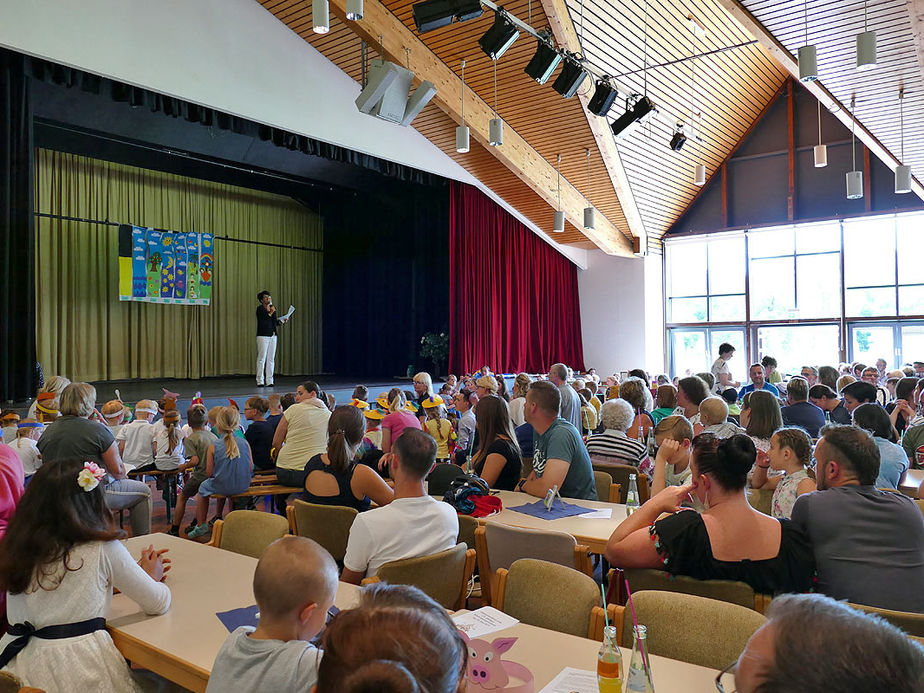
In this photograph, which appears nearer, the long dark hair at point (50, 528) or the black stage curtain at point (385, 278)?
the long dark hair at point (50, 528)

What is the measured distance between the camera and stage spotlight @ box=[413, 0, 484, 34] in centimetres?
605

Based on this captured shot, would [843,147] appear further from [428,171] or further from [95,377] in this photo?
[95,377]

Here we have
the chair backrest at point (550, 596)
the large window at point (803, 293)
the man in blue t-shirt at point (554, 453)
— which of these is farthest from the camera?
the large window at point (803, 293)

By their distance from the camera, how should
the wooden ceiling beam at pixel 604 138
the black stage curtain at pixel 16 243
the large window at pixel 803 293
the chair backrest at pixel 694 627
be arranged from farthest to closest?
1. the large window at pixel 803 293
2. the wooden ceiling beam at pixel 604 138
3. the black stage curtain at pixel 16 243
4. the chair backrest at pixel 694 627

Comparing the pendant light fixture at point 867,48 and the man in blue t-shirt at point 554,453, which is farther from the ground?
the pendant light fixture at point 867,48

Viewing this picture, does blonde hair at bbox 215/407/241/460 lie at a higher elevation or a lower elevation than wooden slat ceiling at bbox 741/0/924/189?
lower

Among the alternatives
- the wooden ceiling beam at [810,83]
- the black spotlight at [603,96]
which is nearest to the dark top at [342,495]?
the black spotlight at [603,96]

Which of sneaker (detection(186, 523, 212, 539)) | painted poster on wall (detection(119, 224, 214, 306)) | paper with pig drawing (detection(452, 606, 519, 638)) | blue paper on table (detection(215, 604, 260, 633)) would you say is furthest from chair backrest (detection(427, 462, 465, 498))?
painted poster on wall (detection(119, 224, 214, 306))

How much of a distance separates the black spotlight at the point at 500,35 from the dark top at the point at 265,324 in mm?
6700

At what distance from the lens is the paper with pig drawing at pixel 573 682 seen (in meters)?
1.77

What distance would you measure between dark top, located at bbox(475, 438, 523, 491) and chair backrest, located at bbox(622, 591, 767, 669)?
84.6 inches

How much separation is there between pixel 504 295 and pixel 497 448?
398 inches

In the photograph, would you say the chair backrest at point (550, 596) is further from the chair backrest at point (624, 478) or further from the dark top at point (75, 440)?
the dark top at point (75, 440)

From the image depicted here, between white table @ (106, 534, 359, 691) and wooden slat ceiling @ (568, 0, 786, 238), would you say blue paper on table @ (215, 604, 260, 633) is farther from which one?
wooden slat ceiling @ (568, 0, 786, 238)
